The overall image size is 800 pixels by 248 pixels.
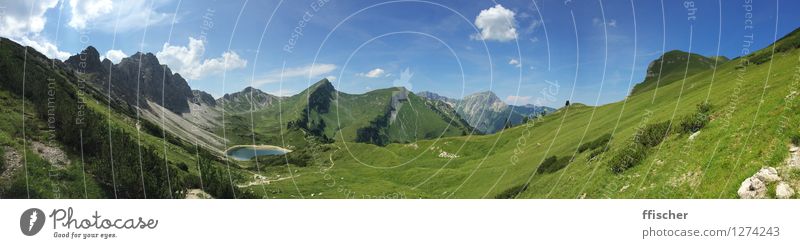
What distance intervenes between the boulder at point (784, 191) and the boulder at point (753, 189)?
1.21 feet

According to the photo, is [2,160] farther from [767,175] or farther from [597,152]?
[597,152]

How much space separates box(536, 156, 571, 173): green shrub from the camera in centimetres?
4403

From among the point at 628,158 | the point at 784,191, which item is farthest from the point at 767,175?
the point at 628,158

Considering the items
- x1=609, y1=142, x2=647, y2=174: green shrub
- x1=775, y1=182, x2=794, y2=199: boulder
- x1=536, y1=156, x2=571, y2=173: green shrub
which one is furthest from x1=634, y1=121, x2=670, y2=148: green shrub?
x1=775, y1=182, x2=794, y2=199: boulder

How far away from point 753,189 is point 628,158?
41.0 feet

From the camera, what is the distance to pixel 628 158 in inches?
1110

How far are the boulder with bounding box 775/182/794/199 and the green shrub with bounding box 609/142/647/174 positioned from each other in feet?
40.6

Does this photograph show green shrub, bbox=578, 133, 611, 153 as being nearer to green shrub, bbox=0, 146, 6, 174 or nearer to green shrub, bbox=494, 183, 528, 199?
green shrub, bbox=494, 183, 528, 199

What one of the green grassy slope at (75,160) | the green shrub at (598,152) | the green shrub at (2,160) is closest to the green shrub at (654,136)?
the green shrub at (598,152)
